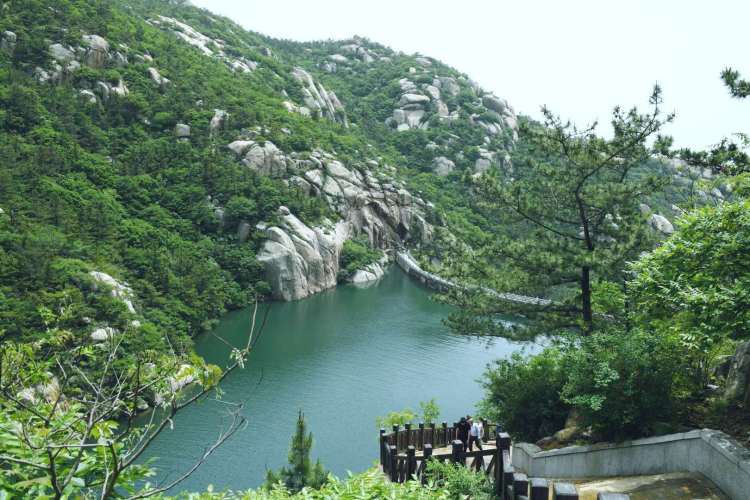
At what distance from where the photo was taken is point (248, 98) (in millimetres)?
62844

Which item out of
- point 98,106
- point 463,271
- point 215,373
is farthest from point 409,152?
point 215,373

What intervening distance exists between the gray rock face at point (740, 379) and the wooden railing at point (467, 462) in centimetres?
281

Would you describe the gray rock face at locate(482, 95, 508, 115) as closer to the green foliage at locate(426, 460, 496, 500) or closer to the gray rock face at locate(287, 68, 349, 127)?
the gray rock face at locate(287, 68, 349, 127)

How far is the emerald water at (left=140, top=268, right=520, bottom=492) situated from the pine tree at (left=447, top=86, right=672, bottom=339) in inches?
104

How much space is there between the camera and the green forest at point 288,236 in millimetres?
5809

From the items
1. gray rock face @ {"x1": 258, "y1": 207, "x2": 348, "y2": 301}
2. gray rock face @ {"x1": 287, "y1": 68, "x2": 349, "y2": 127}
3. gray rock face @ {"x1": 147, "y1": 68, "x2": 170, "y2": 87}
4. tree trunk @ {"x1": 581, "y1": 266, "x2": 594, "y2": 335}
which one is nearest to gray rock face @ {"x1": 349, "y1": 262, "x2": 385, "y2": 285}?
gray rock face @ {"x1": 258, "y1": 207, "x2": 348, "y2": 301}

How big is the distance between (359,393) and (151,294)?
13940 millimetres

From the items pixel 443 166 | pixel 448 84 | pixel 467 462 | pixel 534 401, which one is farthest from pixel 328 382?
pixel 448 84

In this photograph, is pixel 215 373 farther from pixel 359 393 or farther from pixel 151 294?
pixel 151 294

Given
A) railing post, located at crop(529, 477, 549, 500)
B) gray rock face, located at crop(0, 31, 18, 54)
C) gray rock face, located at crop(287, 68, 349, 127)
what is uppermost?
gray rock face, located at crop(287, 68, 349, 127)

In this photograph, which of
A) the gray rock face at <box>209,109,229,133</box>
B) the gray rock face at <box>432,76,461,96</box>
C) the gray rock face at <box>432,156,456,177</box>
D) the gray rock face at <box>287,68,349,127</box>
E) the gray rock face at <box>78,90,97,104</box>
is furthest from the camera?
the gray rock face at <box>432,76,461,96</box>

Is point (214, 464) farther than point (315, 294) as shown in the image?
No

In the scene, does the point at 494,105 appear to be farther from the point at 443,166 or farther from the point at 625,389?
the point at 625,389

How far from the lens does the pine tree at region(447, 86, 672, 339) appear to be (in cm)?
1446
